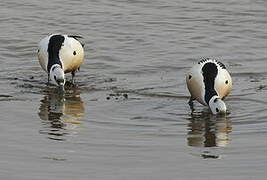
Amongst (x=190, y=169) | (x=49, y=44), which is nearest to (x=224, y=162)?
(x=190, y=169)

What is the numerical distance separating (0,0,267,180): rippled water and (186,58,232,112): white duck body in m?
0.26

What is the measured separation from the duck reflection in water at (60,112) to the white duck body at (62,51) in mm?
476

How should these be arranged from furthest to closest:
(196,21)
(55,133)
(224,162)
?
(196,21) < (55,133) < (224,162)

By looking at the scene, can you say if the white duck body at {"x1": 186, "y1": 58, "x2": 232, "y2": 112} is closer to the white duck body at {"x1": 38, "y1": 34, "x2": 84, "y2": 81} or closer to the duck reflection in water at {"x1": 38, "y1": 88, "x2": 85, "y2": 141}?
the duck reflection in water at {"x1": 38, "y1": 88, "x2": 85, "y2": 141}

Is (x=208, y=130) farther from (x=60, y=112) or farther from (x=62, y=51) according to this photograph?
(x=62, y=51)

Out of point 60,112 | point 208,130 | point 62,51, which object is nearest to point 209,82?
point 208,130

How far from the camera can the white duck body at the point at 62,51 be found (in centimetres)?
1387

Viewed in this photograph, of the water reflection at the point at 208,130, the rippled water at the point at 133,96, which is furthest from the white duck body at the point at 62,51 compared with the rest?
the water reflection at the point at 208,130

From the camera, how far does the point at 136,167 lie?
342 inches

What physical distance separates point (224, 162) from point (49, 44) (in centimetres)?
562

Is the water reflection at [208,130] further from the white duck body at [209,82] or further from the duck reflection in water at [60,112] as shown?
the duck reflection in water at [60,112]

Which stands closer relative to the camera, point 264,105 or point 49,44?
point 264,105

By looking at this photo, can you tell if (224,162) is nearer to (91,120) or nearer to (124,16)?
(91,120)

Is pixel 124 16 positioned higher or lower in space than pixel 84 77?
higher
